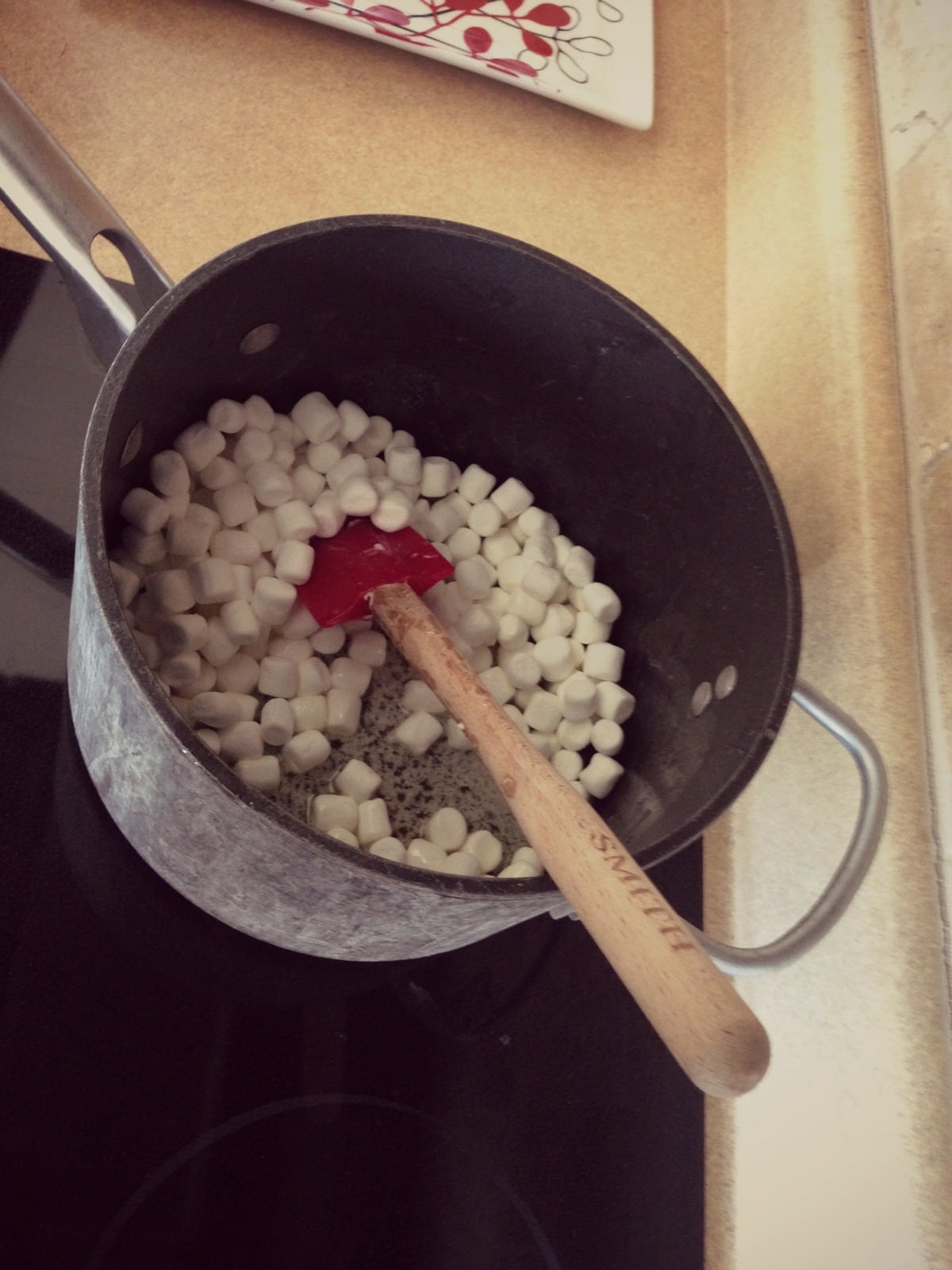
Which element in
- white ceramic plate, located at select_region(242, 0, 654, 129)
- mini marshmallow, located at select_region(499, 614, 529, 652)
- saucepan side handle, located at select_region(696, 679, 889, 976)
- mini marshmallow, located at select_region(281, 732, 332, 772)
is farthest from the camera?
white ceramic plate, located at select_region(242, 0, 654, 129)

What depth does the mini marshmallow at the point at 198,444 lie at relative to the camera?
0.67 meters

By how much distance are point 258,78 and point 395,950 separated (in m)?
0.76

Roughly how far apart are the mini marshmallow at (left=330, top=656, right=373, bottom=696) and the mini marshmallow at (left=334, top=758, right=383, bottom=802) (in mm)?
62

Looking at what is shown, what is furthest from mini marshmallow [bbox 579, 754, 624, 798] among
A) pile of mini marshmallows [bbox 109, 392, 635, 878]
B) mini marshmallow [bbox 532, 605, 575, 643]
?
mini marshmallow [bbox 532, 605, 575, 643]

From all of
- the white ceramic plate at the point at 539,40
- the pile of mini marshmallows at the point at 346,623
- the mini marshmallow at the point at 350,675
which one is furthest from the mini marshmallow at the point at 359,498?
the white ceramic plate at the point at 539,40

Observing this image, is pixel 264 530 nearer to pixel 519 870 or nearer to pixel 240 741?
pixel 240 741

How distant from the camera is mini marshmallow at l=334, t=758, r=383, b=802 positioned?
66 centimetres

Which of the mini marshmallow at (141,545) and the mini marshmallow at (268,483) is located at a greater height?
the mini marshmallow at (268,483)

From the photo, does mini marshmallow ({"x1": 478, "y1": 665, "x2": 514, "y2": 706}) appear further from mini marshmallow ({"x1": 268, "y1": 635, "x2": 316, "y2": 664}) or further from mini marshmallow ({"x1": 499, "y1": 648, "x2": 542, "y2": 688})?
mini marshmallow ({"x1": 268, "y1": 635, "x2": 316, "y2": 664})

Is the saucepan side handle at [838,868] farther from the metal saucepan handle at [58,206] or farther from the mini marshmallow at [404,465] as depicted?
the metal saucepan handle at [58,206]

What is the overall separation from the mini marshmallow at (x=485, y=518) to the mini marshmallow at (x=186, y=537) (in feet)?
0.67

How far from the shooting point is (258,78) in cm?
90

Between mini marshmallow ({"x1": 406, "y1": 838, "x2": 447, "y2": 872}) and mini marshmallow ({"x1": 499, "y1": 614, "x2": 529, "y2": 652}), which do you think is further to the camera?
mini marshmallow ({"x1": 499, "y1": 614, "x2": 529, "y2": 652})

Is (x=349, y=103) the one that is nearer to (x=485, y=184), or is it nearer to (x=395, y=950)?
(x=485, y=184)
